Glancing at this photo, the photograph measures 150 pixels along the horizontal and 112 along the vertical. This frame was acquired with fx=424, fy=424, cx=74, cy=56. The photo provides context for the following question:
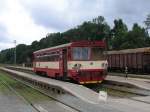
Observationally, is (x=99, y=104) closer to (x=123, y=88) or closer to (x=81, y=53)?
(x=123, y=88)

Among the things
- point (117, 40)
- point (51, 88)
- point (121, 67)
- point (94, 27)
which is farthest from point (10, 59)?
point (51, 88)

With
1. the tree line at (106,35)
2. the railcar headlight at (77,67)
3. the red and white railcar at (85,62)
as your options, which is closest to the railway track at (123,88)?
the red and white railcar at (85,62)

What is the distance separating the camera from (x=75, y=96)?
68.8ft

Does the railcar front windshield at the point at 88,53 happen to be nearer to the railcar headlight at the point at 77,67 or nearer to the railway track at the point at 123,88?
the railcar headlight at the point at 77,67

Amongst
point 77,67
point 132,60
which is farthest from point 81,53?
point 132,60

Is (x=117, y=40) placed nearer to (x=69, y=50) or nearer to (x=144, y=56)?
(x=144, y=56)

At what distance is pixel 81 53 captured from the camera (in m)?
27.5

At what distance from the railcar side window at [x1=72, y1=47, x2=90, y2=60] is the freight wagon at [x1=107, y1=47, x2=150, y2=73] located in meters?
17.8

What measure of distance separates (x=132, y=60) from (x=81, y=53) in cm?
2126

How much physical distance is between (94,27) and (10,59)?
201 feet

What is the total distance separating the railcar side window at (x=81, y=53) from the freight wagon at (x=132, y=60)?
58.4 ft

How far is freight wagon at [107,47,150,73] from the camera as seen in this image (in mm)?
44875

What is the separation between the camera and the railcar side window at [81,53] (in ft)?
89.5

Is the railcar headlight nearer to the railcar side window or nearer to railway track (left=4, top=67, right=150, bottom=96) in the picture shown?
the railcar side window
